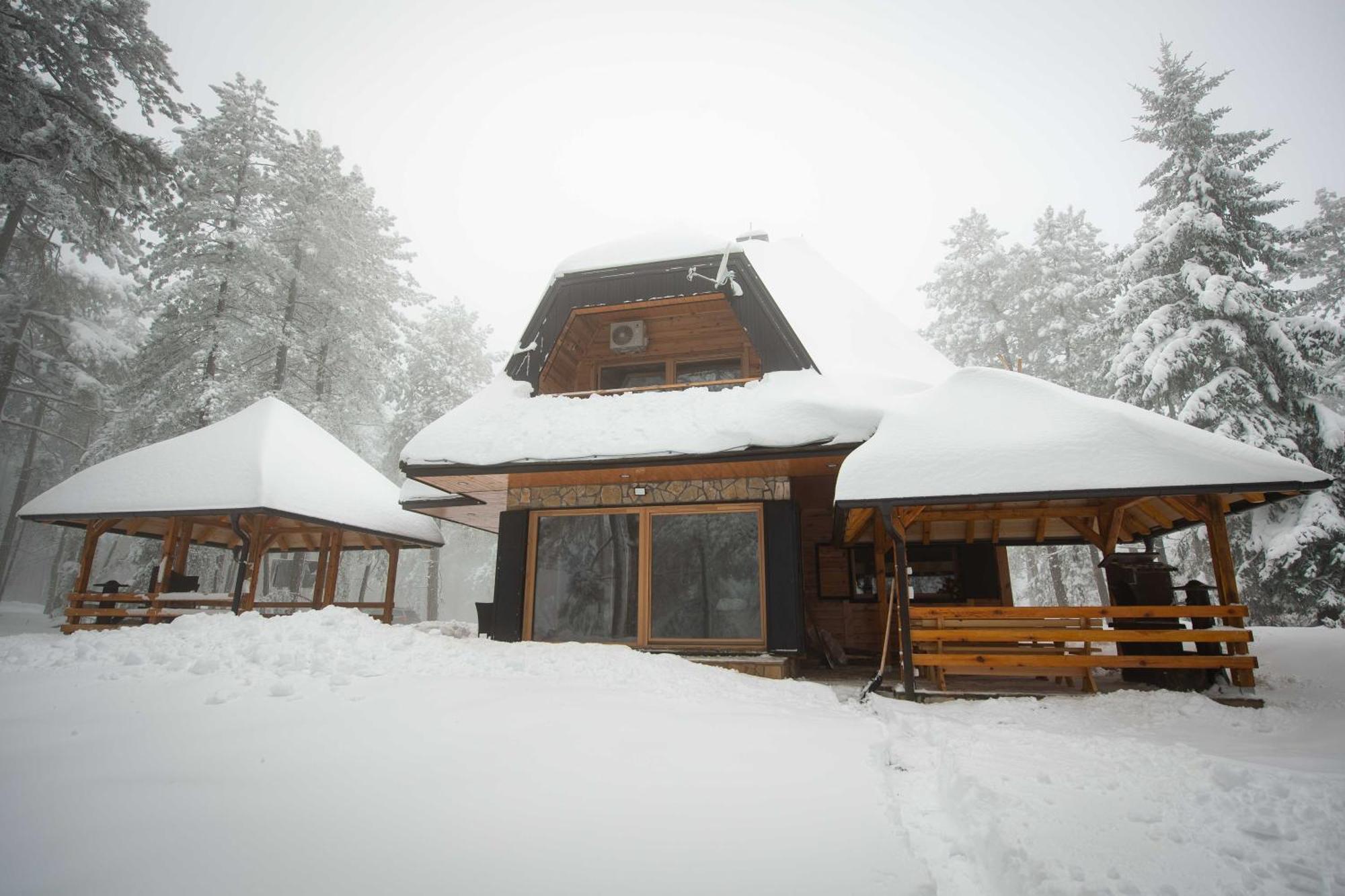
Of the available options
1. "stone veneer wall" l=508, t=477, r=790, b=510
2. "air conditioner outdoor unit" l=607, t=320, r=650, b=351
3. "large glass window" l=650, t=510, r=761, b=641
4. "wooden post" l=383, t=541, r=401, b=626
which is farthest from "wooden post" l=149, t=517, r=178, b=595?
"large glass window" l=650, t=510, r=761, b=641

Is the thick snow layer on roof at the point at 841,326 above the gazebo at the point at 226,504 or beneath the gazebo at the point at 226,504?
above

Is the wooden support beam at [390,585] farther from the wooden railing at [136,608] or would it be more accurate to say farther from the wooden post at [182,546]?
the wooden post at [182,546]

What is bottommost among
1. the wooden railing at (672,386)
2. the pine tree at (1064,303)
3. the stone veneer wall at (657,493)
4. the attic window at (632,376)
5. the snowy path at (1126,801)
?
the snowy path at (1126,801)

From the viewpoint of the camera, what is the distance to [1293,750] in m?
4.21

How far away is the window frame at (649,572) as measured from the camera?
8609mm

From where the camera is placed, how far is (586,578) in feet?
30.9

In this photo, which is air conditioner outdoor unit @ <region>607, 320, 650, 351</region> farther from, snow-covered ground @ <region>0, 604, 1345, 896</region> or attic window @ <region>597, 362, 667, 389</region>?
snow-covered ground @ <region>0, 604, 1345, 896</region>

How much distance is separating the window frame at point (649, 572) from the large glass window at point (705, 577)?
0.12ft

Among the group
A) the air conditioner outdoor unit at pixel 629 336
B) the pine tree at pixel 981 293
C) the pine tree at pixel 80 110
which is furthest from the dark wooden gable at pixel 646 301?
the pine tree at pixel 981 293

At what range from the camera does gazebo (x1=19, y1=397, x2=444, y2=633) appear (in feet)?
33.1

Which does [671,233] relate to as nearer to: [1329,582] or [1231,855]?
[1231,855]

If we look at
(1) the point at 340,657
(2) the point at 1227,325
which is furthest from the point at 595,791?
(2) the point at 1227,325

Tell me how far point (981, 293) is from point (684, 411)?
16509mm

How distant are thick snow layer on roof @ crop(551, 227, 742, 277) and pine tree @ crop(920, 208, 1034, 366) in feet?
44.3
